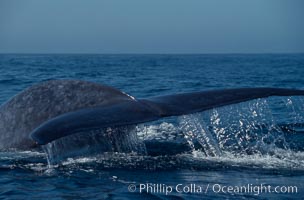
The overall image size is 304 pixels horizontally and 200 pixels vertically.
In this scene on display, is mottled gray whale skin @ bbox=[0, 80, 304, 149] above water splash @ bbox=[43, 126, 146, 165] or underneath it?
above

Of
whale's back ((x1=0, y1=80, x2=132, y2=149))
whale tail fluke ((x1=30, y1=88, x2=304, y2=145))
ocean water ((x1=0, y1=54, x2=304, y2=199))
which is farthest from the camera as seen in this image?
whale's back ((x1=0, y1=80, x2=132, y2=149))

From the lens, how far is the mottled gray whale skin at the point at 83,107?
165 inches

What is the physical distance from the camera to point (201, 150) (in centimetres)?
644

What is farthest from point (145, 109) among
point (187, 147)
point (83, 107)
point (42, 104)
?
point (187, 147)

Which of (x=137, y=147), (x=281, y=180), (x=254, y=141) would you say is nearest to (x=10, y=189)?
(x=137, y=147)

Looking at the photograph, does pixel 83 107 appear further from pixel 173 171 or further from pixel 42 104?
pixel 173 171

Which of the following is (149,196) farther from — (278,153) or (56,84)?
(278,153)

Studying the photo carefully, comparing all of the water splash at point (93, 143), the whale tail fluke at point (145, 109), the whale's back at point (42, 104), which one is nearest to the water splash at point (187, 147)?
the water splash at point (93, 143)

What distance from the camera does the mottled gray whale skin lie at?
165 inches

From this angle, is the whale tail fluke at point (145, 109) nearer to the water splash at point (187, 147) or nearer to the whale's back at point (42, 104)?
the water splash at point (187, 147)

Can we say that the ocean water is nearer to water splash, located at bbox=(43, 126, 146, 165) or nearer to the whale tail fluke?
water splash, located at bbox=(43, 126, 146, 165)

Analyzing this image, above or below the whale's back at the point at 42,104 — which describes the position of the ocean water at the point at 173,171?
below

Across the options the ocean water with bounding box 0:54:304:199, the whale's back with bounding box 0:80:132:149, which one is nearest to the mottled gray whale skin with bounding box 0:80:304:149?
the whale's back with bounding box 0:80:132:149

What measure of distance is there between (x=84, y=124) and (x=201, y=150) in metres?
2.59
